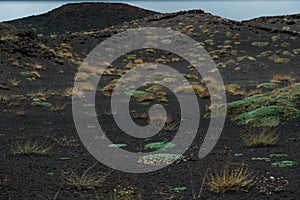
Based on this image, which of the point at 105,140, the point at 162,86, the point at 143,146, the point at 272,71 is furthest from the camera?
the point at 272,71

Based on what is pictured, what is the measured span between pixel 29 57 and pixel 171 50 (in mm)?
16292

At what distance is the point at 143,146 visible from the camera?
425 inches

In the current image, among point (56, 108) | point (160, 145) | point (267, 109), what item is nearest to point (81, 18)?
point (56, 108)

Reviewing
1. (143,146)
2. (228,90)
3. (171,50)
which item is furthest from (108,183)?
(171,50)

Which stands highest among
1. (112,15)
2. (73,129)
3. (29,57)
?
(112,15)

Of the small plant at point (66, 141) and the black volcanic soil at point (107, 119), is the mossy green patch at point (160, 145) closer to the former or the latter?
the black volcanic soil at point (107, 119)

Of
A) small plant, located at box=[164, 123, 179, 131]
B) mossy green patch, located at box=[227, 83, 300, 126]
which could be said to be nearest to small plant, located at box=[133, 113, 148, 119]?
small plant, located at box=[164, 123, 179, 131]

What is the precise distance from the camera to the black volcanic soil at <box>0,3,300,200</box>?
7371mm

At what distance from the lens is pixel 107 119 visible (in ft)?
49.2

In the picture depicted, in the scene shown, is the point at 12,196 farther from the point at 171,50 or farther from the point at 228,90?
the point at 171,50

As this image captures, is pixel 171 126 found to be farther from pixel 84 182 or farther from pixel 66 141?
pixel 84 182

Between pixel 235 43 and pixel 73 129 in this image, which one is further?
pixel 235 43

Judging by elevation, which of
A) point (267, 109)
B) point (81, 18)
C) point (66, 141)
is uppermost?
point (81, 18)

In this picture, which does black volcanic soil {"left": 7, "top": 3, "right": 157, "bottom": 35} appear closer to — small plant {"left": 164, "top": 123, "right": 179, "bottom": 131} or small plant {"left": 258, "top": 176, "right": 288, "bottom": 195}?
small plant {"left": 164, "top": 123, "right": 179, "bottom": 131}
